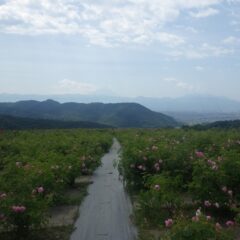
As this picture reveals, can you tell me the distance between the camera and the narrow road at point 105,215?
8.52m

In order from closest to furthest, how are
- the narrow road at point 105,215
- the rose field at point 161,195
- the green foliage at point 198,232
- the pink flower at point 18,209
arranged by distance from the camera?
the green foliage at point 198,232 → the rose field at point 161,195 → the pink flower at point 18,209 → the narrow road at point 105,215

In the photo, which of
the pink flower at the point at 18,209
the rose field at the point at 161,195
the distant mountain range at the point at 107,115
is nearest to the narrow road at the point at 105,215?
the rose field at the point at 161,195

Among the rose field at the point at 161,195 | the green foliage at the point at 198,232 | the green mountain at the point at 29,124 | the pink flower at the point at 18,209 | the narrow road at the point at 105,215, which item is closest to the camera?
the green foliage at the point at 198,232

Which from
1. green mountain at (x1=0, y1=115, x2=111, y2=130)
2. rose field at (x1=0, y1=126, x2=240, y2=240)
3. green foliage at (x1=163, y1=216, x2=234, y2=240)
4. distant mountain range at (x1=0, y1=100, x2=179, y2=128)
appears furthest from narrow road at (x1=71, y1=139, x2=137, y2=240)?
distant mountain range at (x1=0, y1=100, x2=179, y2=128)

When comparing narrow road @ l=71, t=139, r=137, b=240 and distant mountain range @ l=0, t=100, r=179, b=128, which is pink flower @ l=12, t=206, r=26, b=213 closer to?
narrow road @ l=71, t=139, r=137, b=240

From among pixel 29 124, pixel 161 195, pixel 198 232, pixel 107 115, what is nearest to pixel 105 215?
pixel 161 195

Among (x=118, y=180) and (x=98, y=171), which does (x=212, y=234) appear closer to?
(x=118, y=180)

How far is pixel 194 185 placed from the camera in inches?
368

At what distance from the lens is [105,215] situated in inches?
402

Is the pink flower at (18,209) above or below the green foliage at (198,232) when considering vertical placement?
below

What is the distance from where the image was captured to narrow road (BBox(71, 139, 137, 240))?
27.9 feet

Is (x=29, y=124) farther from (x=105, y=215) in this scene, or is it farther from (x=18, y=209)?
(x=18, y=209)

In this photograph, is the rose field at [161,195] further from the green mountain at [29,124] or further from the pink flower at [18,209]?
the green mountain at [29,124]

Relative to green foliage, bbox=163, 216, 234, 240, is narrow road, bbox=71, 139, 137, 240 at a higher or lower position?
lower
